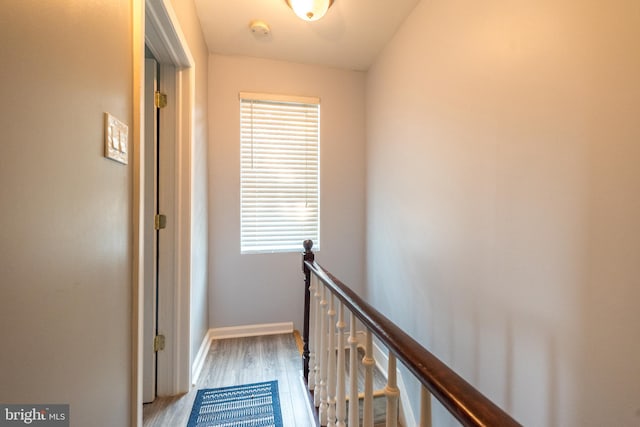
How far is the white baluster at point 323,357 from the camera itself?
140 centimetres

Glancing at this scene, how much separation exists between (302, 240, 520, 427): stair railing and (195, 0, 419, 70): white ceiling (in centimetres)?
171

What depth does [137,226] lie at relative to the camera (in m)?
1.01

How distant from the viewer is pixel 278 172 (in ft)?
8.84

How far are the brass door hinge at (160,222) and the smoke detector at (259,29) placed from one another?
5.23ft

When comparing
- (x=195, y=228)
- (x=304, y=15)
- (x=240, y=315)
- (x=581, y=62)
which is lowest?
(x=240, y=315)

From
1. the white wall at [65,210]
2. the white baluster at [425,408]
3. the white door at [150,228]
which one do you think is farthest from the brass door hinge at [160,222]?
the white baluster at [425,408]

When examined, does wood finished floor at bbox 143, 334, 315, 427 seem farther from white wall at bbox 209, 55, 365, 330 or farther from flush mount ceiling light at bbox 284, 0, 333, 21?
flush mount ceiling light at bbox 284, 0, 333, 21

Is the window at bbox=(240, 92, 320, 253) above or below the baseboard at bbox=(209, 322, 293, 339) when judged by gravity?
above

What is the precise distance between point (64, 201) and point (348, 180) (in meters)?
2.37

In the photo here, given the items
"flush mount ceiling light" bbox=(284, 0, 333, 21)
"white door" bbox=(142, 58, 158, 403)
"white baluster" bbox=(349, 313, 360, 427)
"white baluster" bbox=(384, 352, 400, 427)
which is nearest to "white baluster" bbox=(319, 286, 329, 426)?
"white baluster" bbox=(349, 313, 360, 427)

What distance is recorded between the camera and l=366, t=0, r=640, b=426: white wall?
33.8 inches

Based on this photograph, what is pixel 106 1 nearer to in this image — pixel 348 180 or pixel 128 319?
pixel 128 319

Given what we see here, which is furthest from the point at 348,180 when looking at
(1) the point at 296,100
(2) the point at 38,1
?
(2) the point at 38,1

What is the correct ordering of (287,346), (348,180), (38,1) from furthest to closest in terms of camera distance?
1. (348,180)
2. (287,346)
3. (38,1)
